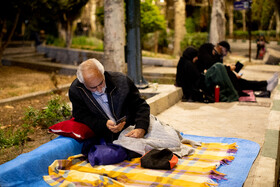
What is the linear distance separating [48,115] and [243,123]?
130 inches

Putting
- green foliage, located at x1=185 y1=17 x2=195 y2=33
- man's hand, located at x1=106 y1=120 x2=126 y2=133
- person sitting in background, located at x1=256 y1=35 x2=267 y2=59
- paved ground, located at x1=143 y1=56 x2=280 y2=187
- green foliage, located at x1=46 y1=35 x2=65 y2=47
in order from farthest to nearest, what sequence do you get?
1. green foliage, located at x1=185 y1=17 x2=195 y2=33
2. person sitting in background, located at x1=256 y1=35 x2=267 y2=59
3. green foliage, located at x1=46 y1=35 x2=65 y2=47
4. man's hand, located at x1=106 y1=120 x2=126 y2=133
5. paved ground, located at x1=143 y1=56 x2=280 y2=187

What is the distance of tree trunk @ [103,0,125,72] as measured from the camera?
755 cm

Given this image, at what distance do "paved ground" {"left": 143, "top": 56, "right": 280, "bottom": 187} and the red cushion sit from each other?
1902mm

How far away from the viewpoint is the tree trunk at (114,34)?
755cm

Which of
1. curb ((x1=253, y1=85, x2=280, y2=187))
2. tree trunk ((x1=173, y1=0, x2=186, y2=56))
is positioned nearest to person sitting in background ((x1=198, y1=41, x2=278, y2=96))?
curb ((x1=253, y1=85, x2=280, y2=187))

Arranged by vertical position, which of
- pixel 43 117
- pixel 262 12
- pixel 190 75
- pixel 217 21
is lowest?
pixel 43 117

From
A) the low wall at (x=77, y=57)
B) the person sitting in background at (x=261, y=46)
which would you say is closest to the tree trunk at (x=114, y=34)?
the low wall at (x=77, y=57)

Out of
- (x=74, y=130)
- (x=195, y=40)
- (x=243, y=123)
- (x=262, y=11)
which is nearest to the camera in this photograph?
(x=74, y=130)

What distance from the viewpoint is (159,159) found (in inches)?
157

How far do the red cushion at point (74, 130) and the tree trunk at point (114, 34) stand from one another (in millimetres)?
3654

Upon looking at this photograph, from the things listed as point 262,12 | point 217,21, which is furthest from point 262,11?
point 217,21

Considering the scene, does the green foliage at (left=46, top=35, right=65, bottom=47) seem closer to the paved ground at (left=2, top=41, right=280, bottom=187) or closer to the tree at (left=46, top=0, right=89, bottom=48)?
the tree at (left=46, top=0, right=89, bottom=48)

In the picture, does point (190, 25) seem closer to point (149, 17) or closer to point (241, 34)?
point (241, 34)

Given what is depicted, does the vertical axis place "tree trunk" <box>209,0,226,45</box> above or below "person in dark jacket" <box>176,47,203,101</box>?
above
